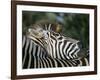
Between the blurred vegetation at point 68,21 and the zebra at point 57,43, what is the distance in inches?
2.1

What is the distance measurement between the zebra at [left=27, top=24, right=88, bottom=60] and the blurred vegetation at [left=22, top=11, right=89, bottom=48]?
0.05m

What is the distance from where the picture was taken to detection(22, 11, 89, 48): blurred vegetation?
1670mm

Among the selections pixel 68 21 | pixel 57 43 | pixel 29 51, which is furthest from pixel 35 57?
pixel 68 21

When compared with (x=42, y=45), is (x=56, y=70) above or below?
below

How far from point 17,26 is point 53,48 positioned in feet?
1.29

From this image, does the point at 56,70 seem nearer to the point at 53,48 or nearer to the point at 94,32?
the point at 53,48

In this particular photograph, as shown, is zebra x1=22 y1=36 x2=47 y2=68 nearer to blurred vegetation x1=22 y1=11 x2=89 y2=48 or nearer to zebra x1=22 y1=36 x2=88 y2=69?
zebra x1=22 y1=36 x2=88 y2=69

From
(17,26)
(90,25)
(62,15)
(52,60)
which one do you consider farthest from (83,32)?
(17,26)

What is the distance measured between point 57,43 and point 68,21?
0.24 metres

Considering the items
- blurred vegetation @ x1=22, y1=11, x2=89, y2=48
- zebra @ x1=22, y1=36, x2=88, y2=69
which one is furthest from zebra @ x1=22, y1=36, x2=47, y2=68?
blurred vegetation @ x1=22, y1=11, x2=89, y2=48

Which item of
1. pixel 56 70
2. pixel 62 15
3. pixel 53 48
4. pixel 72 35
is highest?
pixel 62 15

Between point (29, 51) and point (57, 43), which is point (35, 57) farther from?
point (57, 43)

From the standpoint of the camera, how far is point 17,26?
1.63 m

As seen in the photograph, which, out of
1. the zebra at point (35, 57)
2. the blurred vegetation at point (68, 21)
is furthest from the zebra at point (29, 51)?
the blurred vegetation at point (68, 21)
